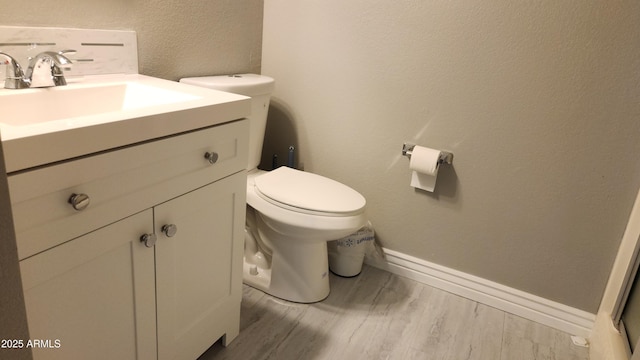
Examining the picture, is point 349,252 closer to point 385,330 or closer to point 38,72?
point 385,330

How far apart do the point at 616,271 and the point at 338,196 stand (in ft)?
3.42

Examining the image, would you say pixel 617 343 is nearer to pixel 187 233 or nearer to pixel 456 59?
pixel 456 59

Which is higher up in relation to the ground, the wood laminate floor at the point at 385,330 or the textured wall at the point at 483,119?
the textured wall at the point at 483,119

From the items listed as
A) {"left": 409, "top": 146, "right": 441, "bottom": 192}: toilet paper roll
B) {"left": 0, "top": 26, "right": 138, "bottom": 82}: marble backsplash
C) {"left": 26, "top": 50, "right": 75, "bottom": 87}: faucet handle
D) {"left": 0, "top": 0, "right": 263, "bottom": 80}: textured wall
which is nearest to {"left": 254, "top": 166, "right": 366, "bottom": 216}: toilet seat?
{"left": 409, "top": 146, "right": 441, "bottom": 192}: toilet paper roll

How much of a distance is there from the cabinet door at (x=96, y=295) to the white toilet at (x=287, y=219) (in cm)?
64

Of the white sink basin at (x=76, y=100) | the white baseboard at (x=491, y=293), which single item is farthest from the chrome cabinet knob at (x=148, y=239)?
the white baseboard at (x=491, y=293)

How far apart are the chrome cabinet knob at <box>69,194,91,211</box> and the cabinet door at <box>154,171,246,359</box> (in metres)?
0.20

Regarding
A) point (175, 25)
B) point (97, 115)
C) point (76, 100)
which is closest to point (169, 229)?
point (97, 115)

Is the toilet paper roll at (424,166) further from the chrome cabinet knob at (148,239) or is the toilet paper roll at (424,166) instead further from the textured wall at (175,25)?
the chrome cabinet knob at (148,239)

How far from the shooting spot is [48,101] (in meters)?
1.15

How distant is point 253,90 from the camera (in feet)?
5.73

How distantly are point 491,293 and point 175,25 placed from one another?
5.42ft

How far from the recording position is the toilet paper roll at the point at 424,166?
5.79 ft

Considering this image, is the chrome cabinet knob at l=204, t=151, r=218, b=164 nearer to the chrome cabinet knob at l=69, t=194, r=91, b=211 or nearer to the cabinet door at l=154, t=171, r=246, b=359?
the cabinet door at l=154, t=171, r=246, b=359
